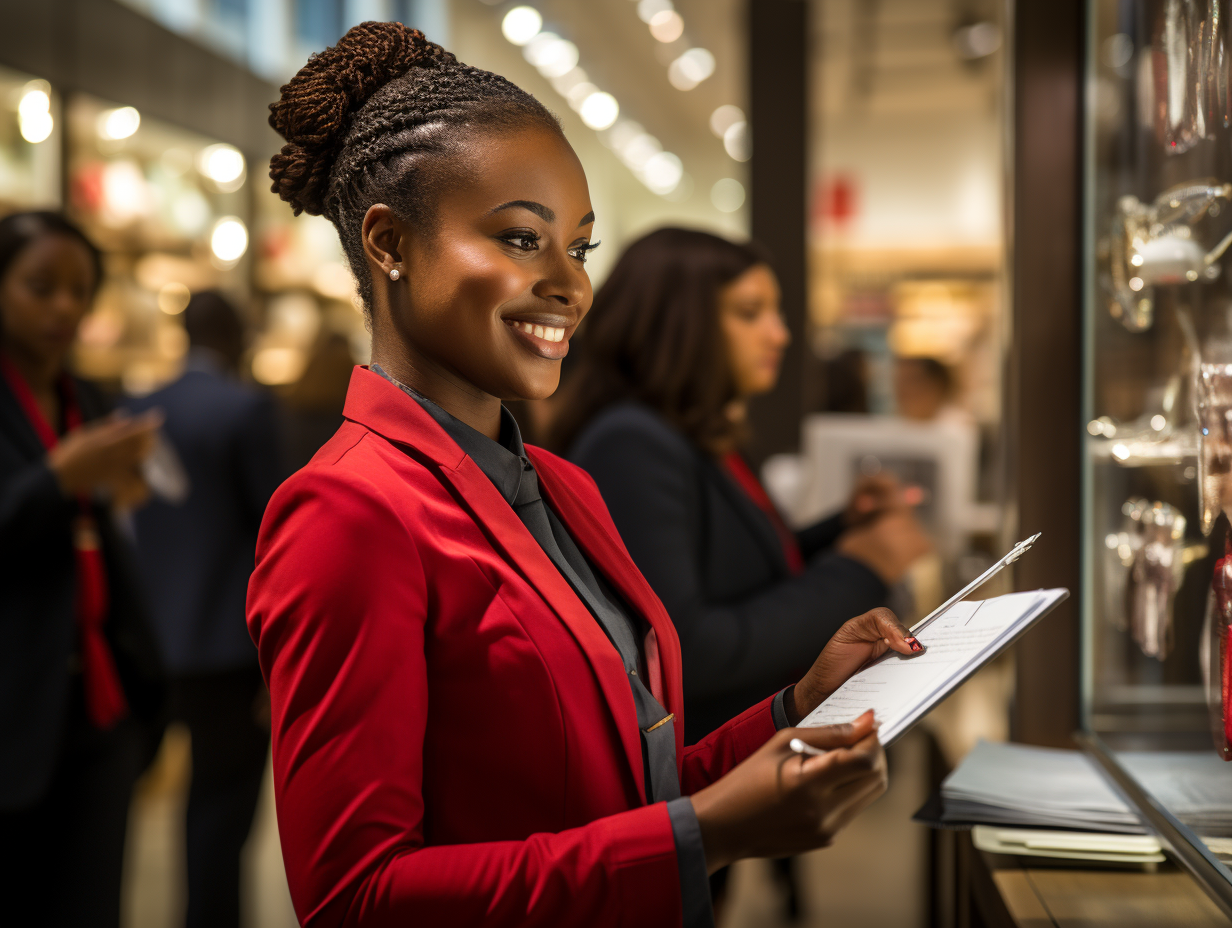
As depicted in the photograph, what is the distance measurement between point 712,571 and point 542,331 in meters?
0.50

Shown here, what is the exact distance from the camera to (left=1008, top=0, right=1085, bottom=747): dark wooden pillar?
4.48ft

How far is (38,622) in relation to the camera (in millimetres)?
1824

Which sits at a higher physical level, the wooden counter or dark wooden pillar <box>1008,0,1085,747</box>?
dark wooden pillar <box>1008,0,1085,747</box>

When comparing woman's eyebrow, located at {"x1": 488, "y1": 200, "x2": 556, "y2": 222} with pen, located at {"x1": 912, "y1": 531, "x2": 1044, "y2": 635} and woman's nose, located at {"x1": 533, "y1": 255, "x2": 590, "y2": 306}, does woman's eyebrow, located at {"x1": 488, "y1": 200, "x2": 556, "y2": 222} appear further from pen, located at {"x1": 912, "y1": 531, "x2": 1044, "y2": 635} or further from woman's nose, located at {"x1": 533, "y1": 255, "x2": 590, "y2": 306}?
pen, located at {"x1": 912, "y1": 531, "x2": 1044, "y2": 635}

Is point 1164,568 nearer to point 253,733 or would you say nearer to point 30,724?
point 30,724

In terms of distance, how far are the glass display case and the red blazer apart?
57 cm

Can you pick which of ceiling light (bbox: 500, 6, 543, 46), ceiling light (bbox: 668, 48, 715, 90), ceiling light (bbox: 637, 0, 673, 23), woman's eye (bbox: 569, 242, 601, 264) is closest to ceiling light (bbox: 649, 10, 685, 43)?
ceiling light (bbox: 637, 0, 673, 23)

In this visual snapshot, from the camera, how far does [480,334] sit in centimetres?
65

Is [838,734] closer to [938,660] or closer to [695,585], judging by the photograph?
[938,660]

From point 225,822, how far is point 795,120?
Answer: 2.97 meters

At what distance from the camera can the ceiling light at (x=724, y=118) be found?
335 inches

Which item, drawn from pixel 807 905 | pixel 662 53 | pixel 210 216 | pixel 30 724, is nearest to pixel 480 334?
pixel 30 724

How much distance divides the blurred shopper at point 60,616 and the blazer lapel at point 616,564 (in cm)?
139

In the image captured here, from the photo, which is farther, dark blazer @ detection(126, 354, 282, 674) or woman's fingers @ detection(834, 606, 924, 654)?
dark blazer @ detection(126, 354, 282, 674)
